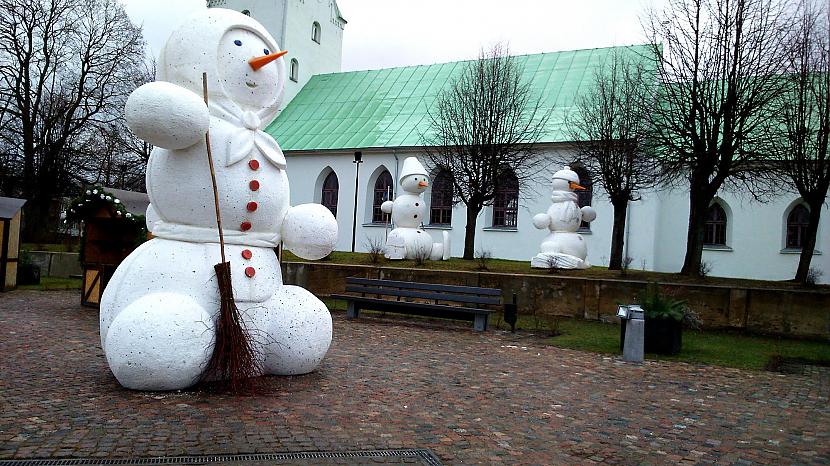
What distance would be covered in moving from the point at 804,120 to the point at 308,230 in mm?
14319

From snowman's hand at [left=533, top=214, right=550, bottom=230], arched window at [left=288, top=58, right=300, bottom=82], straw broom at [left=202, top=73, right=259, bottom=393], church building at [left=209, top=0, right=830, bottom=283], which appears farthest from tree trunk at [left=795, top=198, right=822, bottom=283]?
arched window at [left=288, top=58, right=300, bottom=82]

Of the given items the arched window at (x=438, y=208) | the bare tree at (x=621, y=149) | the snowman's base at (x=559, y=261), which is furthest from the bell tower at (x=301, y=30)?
the snowman's base at (x=559, y=261)

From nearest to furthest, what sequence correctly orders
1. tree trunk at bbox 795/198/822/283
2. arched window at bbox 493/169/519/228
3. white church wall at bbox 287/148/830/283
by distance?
1. tree trunk at bbox 795/198/822/283
2. white church wall at bbox 287/148/830/283
3. arched window at bbox 493/169/519/228

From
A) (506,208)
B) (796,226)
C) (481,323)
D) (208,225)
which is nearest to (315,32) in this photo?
(506,208)

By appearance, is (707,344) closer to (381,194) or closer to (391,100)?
(381,194)

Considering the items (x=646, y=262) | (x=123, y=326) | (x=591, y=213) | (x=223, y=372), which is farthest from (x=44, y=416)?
(x=646, y=262)

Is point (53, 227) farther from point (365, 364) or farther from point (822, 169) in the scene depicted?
point (822, 169)

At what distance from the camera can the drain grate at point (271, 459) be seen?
3.98m

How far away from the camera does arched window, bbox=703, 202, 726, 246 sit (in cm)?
2583

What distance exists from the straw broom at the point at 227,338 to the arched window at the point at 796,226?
23930 millimetres

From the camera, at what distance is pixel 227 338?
5.88 metres

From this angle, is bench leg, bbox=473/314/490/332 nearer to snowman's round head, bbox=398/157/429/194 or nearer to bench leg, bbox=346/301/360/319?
bench leg, bbox=346/301/360/319

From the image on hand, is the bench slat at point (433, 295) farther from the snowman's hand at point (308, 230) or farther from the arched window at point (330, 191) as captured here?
the arched window at point (330, 191)

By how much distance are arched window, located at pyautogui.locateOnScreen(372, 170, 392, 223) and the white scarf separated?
24.0 m
